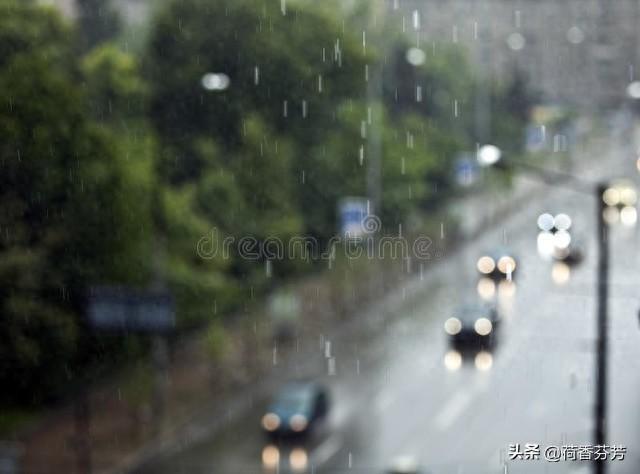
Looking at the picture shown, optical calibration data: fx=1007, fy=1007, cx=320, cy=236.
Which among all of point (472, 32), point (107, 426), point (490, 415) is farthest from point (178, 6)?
point (472, 32)

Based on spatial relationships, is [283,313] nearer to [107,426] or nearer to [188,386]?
[188,386]

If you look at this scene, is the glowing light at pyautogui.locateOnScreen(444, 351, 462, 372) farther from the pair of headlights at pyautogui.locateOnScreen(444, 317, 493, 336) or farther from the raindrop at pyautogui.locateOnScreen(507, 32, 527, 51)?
the raindrop at pyautogui.locateOnScreen(507, 32, 527, 51)

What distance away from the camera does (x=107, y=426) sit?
45.6ft

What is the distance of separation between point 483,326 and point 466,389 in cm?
211

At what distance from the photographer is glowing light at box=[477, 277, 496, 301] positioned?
20258mm

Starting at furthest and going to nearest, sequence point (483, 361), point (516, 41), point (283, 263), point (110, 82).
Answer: point (516, 41) → point (283, 263) → point (110, 82) → point (483, 361)

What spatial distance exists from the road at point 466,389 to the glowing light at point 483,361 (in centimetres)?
4

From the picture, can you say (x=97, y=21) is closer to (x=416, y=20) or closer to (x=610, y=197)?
(x=416, y=20)

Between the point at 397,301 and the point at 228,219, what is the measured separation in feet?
16.4

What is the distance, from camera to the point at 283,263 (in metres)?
20.1

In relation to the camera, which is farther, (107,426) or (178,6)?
(178,6)

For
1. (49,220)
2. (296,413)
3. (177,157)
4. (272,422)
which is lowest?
(272,422)

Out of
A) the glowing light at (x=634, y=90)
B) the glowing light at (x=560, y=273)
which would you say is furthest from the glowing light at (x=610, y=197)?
the glowing light at (x=634, y=90)

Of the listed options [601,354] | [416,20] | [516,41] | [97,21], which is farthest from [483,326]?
[416,20]
